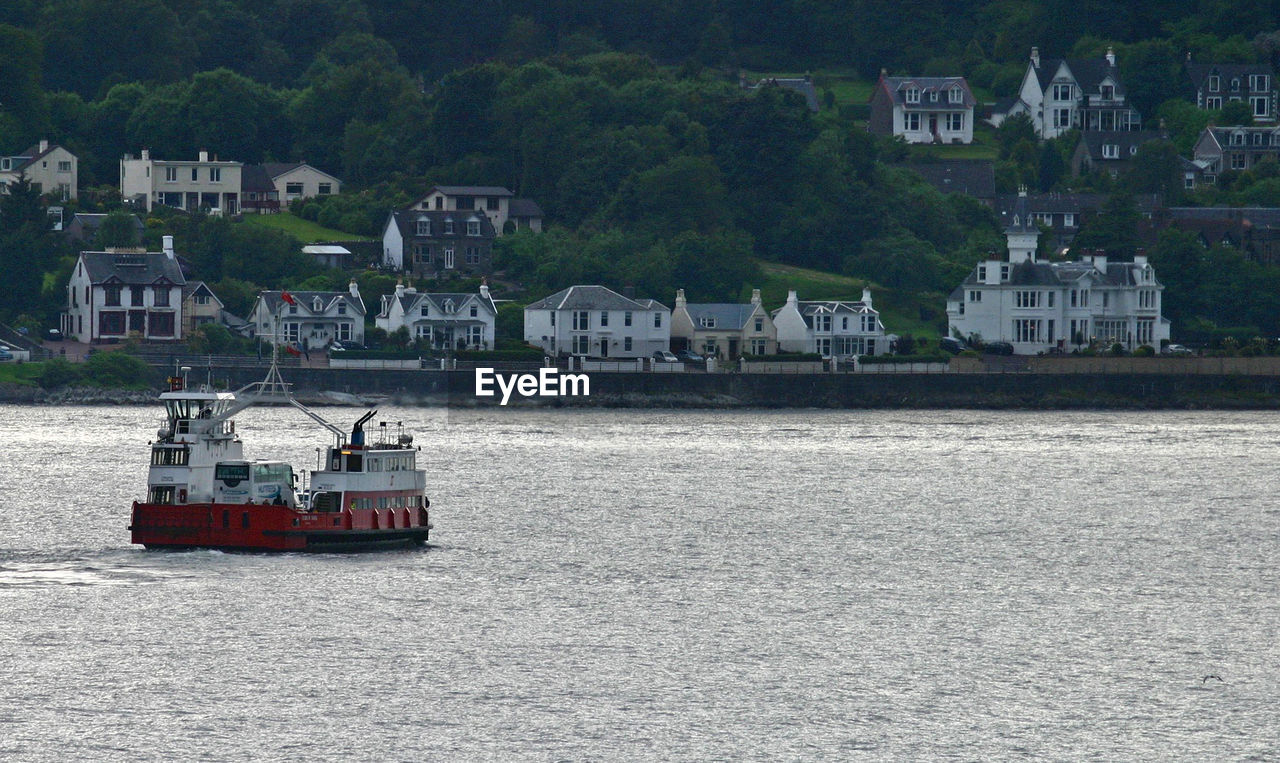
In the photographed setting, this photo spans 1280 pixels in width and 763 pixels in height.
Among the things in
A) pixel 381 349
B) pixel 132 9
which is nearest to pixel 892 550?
pixel 381 349

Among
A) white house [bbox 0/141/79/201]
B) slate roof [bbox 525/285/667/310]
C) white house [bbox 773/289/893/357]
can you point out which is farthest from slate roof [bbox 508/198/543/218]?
white house [bbox 0/141/79/201]

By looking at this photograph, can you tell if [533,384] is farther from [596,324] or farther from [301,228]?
[301,228]

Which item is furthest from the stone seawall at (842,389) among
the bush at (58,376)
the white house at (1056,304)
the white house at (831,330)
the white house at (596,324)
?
the white house at (1056,304)

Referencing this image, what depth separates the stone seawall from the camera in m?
123

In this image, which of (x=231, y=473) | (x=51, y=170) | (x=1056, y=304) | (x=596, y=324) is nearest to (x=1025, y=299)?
(x=1056, y=304)

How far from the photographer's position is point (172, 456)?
2372 inches

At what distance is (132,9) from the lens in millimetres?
189375

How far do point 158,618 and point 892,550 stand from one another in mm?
24938

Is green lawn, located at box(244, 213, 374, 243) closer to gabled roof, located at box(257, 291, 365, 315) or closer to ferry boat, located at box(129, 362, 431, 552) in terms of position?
gabled roof, located at box(257, 291, 365, 315)

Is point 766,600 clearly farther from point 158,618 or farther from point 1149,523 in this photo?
point 1149,523

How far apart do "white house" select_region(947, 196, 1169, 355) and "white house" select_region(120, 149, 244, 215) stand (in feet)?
183

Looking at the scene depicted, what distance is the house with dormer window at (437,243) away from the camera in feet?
500

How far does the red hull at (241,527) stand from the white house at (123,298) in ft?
246

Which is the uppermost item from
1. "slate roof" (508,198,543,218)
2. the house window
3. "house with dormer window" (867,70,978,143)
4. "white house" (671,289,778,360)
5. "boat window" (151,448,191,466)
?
"house with dormer window" (867,70,978,143)
